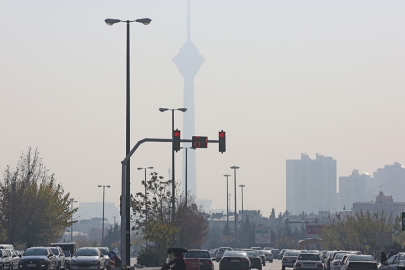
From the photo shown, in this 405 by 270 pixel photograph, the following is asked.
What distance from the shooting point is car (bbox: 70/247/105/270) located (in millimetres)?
46688

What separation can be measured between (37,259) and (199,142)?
1359cm

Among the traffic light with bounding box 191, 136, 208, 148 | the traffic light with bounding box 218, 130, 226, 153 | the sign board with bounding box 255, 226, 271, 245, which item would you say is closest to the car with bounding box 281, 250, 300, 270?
the traffic light with bounding box 218, 130, 226, 153

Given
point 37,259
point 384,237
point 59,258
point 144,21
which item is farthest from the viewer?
point 384,237

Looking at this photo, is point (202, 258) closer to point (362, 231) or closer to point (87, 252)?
point (87, 252)

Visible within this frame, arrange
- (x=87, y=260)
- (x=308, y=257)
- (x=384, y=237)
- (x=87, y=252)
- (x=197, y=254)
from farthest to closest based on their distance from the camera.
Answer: (x=384, y=237) < (x=197, y=254) < (x=308, y=257) < (x=87, y=252) < (x=87, y=260)

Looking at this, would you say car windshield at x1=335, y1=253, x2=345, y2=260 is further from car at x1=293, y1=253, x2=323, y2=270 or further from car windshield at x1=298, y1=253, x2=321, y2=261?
car at x1=293, y1=253, x2=323, y2=270

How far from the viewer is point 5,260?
47.0 meters

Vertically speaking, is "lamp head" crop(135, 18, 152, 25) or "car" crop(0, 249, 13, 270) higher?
"lamp head" crop(135, 18, 152, 25)

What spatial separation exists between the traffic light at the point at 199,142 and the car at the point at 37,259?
43.4 ft

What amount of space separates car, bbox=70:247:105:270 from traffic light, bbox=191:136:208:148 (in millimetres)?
12004

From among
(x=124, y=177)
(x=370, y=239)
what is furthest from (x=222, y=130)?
(x=370, y=239)

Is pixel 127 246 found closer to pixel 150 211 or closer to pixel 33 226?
pixel 150 211

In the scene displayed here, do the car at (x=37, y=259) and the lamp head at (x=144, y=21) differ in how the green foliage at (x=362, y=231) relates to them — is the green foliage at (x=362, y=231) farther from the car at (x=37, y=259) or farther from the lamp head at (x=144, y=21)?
the lamp head at (x=144, y=21)

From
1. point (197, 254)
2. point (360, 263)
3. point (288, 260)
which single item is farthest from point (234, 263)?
point (288, 260)
